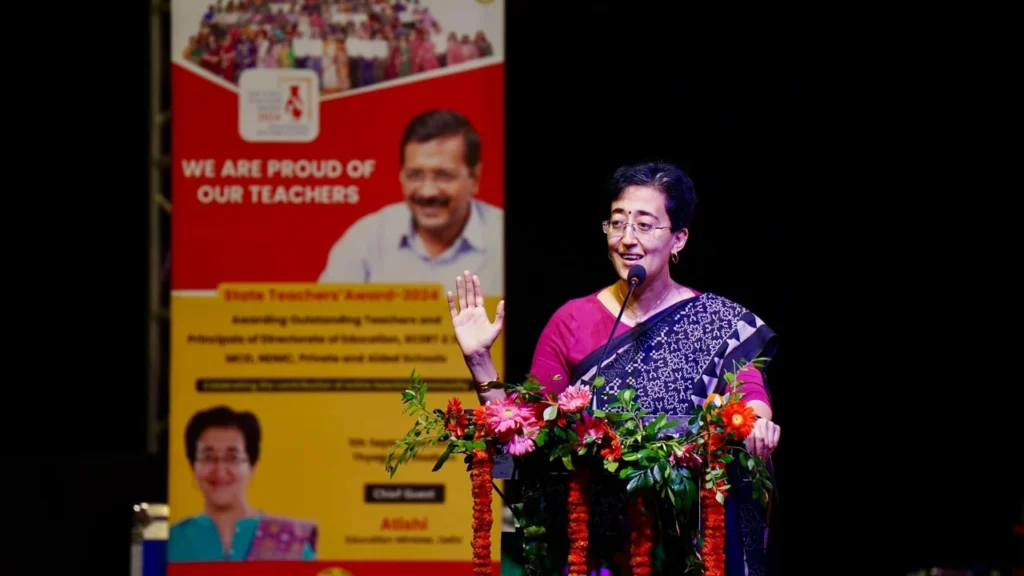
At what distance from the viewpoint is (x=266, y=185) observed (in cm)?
430

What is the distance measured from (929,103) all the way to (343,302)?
7.70 feet

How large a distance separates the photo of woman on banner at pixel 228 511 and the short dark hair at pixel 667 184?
196cm

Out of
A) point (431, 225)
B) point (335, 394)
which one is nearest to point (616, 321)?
point (431, 225)

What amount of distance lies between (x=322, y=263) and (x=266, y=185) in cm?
31

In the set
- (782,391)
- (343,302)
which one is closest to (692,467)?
(343,302)

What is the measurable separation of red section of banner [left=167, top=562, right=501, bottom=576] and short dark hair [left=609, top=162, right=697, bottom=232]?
189 centimetres

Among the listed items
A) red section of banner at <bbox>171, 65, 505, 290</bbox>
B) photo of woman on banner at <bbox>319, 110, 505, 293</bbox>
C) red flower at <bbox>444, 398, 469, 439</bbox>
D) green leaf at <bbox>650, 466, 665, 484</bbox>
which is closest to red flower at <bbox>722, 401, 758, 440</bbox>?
green leaf at <bbox>650, 466, 665, 484</bbox>

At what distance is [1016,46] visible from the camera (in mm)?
4938

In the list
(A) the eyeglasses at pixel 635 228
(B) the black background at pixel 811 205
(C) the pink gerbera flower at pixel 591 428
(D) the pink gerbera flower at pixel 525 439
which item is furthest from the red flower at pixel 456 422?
(B) the black background at pixel 811 205

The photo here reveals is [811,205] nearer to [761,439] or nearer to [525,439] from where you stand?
[761,439]

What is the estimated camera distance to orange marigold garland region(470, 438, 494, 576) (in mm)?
2389

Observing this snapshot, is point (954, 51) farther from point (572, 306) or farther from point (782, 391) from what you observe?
point (572, 306)

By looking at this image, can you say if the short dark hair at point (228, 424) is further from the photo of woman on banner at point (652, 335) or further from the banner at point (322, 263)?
the photo of woman on banner at point (652, 335)

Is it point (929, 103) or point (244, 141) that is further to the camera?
point (929, 103)
